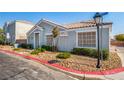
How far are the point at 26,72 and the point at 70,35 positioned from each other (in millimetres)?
3873

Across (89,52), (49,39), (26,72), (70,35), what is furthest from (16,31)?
(89,52)

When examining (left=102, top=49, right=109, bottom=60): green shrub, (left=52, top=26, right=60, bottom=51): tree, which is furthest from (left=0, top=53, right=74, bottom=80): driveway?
(left=102, top=49, right=109, bottom=60): green shrub

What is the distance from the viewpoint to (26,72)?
6.55m

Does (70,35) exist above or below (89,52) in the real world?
above

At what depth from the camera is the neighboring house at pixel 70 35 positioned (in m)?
8.27

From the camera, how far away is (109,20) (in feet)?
22.5

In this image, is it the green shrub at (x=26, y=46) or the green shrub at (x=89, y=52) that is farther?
the green shrub at (x=26, y=46)

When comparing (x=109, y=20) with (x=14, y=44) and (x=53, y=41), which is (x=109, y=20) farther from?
(x=14, y=44)

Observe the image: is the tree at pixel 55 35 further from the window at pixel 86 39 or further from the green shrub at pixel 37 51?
the window at pixel 86 39

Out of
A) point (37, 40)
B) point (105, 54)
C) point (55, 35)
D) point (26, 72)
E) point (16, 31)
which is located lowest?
point (26, 72)

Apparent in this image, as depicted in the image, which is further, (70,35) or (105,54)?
(70,35)

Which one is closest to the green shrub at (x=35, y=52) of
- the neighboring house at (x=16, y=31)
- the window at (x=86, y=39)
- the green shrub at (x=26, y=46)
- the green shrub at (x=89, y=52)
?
the green shrub at (x=26, y=46)

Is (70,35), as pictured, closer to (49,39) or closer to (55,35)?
(55,35)
